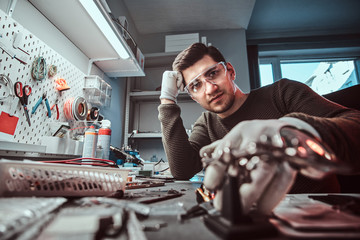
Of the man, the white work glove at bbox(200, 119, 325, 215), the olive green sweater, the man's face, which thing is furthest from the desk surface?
the man's face

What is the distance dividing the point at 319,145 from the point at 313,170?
65 millimetres

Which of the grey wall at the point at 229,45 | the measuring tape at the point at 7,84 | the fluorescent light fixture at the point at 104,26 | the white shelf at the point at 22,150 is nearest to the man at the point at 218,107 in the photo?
the fluorescent light fixture at the point at 104,26

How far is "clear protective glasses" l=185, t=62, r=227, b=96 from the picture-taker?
108cm

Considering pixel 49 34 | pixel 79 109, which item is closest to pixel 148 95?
pixel 79 109

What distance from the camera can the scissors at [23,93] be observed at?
2.90 ft

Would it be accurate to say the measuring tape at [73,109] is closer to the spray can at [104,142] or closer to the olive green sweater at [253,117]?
the spray can at [104,142]

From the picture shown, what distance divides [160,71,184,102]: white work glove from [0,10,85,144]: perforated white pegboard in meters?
0.70

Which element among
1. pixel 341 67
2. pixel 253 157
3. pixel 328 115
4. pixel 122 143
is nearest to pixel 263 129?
pixel 253 157

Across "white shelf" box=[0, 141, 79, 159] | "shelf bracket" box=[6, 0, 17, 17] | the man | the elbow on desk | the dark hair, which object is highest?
"shelf bracket" box=[6, 0, 17, 17]

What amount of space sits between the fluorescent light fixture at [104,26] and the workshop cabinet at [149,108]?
2.83 feet

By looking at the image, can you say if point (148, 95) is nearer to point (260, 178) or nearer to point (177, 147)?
point (177, 147)

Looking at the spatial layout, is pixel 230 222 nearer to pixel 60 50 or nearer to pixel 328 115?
pixel 328 115

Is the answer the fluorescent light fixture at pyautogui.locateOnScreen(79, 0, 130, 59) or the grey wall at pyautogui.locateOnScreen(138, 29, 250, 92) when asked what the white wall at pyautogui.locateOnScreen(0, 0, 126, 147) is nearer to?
the fluorescent light fixture at pyautogui.locateOnScreen(79, 0, 130, 59)

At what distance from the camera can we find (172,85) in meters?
1.18
